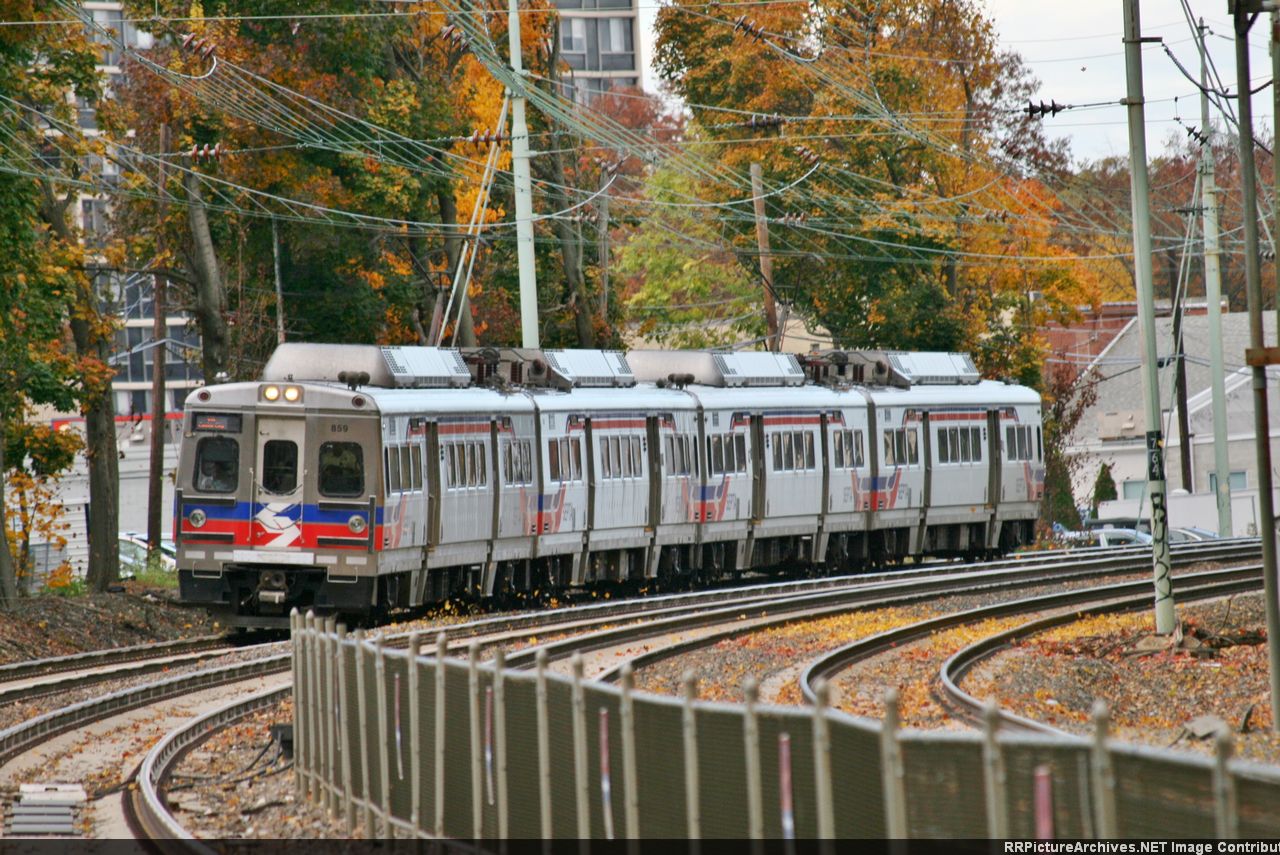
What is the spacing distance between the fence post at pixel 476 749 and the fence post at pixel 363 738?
1.52m

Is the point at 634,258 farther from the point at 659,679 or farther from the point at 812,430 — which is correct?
the point at 659,679

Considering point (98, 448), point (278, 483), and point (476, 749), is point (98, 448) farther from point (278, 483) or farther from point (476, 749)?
point (476, 749)

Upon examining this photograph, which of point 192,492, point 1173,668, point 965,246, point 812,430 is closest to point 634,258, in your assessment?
point 965,246

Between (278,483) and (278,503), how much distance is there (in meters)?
0.26

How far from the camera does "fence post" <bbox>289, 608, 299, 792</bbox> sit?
545 inches

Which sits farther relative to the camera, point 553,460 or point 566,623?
point 553,460

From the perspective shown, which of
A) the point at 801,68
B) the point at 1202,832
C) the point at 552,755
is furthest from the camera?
the point at 801,68

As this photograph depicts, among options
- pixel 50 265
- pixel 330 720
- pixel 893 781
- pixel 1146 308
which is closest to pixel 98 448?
pixel 50 265

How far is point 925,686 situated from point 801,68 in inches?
1464

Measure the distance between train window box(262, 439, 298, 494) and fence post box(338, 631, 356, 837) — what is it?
12354 mm

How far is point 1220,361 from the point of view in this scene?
47.1m

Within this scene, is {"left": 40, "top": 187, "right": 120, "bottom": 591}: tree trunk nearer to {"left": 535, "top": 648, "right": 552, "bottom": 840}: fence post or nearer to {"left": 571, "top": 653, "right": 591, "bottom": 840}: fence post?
{"left": 535, "top": 648, "right": 552, "bottom": 840}: fence post

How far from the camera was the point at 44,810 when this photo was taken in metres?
13.0

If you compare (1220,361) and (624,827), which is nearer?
(624,827)
